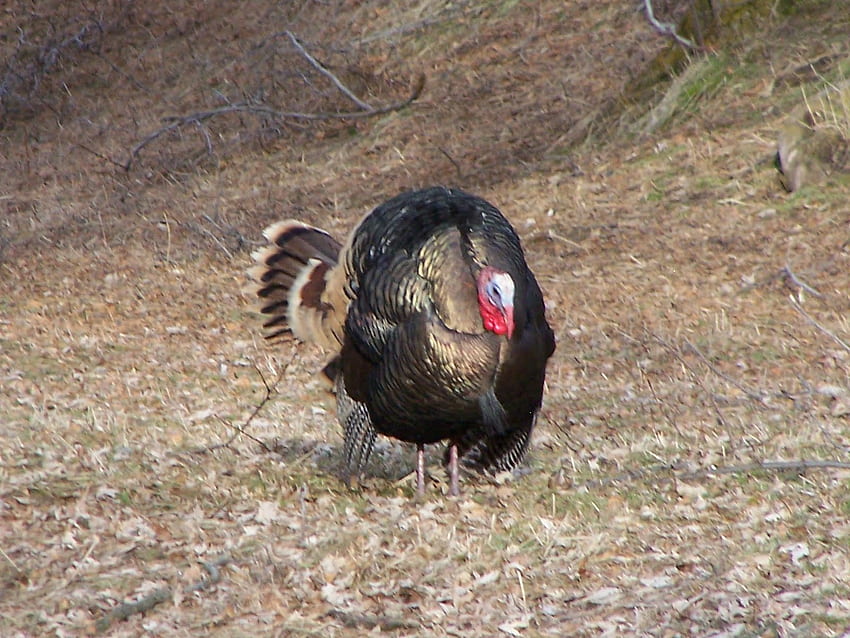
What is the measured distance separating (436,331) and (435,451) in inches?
66.0

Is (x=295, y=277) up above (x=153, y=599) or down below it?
above

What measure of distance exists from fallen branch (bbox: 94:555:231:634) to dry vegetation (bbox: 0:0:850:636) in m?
0.01

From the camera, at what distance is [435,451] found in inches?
245

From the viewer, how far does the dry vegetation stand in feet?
14.2

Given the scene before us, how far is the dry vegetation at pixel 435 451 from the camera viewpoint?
4320 mm

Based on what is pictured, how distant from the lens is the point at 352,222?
11.2 meters

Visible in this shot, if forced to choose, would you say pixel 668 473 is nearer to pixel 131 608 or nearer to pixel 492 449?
pixel 492 449

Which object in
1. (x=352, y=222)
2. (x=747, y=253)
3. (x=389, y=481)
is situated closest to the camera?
(x=389, y=481)

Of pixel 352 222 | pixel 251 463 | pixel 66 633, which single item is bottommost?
pixel 352 222

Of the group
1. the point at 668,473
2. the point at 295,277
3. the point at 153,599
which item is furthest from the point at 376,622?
the point at 295,277

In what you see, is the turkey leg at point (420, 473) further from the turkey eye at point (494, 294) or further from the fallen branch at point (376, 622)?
the fallen branch at point (376, 622)

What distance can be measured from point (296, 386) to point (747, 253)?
3.45 metres

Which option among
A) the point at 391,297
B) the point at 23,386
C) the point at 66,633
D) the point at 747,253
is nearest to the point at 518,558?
the point at 391,297

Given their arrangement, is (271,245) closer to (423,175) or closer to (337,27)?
(423,175)
